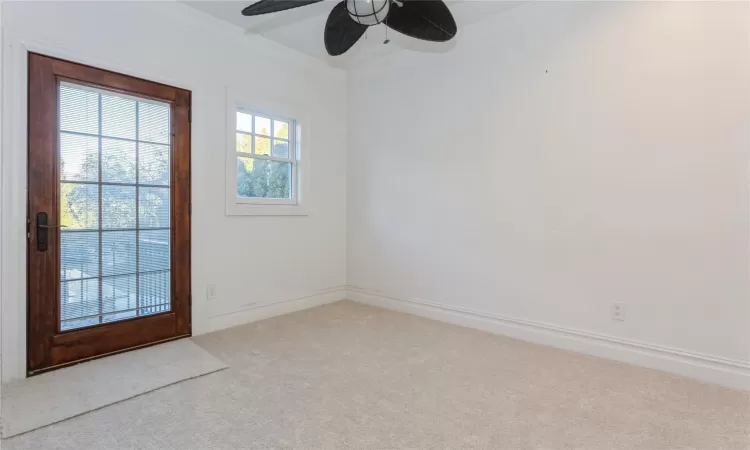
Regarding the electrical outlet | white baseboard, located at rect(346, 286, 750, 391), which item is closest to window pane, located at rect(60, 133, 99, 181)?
white baseboard, located at rect(346, 286, 750, 391)

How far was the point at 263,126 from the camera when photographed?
3639 mm

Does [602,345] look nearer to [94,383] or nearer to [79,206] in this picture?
[94,383]

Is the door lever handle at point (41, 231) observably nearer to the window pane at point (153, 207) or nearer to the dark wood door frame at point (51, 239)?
the dark wood door frame at point (51, 239)

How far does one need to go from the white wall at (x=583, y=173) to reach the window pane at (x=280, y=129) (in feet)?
3.42

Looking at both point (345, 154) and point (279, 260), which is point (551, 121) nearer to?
point (345, 154)

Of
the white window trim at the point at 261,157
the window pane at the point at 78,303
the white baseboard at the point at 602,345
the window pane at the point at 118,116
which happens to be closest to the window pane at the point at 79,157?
the window pane at the point at 118,116

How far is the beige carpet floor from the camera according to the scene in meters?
1.66

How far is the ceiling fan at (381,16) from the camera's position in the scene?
5.95ft

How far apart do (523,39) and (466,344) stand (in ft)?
8.08

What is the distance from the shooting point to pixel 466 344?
2.88 m

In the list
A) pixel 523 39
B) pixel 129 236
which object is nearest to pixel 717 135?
pixel 523 39

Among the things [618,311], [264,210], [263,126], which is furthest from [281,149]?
[618,311]

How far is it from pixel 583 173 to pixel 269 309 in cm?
295

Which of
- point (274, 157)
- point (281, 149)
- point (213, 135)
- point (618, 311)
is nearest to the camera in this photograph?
point (618, 311)
